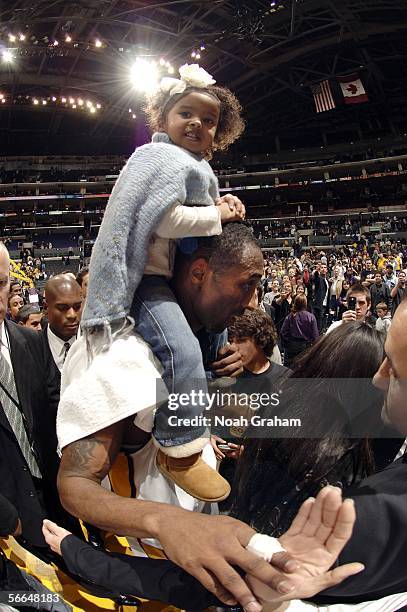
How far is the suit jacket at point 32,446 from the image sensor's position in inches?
63.0

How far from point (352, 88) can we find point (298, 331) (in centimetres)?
1993

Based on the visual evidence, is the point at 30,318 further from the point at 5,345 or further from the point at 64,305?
the point at 5,345

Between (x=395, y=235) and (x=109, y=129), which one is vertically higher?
(x=109, y=129)

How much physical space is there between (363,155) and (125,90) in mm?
14689

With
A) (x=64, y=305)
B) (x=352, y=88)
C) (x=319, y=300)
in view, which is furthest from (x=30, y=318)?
(x=352, y=88)

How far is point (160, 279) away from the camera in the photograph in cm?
108

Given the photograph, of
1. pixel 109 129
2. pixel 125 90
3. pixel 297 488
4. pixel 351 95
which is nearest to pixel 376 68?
pixel 351 95

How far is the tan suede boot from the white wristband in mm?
283

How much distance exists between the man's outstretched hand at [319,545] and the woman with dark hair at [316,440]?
430 millimetres

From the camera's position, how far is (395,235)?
68.5 feet

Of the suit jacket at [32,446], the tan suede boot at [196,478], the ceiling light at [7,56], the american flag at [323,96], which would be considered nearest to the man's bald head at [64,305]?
the suit jacket at [32,446]

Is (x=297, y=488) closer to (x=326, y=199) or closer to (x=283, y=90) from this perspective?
(x=283, y=90)

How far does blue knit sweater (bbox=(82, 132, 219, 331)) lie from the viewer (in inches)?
39.6

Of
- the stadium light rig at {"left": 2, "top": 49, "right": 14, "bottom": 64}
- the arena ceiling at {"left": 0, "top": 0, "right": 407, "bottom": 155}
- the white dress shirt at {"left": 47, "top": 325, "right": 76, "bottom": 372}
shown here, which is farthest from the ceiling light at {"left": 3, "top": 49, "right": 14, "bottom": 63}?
the white dress shirt at {"left": 47, "top": 325, "right": 76, "bottom": 372}
